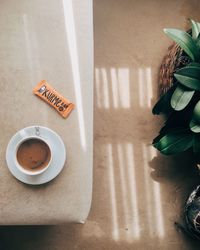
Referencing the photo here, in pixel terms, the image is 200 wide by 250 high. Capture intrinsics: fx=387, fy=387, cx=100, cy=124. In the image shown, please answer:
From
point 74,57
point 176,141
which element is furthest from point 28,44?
point 176,141

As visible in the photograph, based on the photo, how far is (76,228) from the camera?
→ 1687mm

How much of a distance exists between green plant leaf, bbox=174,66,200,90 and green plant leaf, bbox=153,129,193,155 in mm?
191

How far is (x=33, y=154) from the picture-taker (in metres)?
1.12

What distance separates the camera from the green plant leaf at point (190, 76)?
4.30 feet

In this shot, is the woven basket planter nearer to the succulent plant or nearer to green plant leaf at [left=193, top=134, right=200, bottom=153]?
the succulent plant

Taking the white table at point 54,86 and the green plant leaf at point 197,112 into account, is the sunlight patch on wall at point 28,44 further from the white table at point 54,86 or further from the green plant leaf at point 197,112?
the green plant leaf at point 197,112

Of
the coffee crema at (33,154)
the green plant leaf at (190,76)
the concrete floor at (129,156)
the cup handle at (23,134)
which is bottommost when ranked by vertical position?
the concrete floor at (129,156)

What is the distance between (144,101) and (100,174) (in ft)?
1.29

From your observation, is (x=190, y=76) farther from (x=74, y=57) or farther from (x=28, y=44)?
(x=28, y=44)

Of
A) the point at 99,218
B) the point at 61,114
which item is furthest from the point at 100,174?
the point at 61,114

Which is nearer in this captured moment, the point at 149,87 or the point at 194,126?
the point at 194,126

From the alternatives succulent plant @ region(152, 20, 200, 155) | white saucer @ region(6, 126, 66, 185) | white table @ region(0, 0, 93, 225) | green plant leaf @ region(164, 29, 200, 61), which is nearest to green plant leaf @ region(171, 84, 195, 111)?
succulent plant @ region(152, 20, 200, 155)

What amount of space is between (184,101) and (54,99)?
0.46m

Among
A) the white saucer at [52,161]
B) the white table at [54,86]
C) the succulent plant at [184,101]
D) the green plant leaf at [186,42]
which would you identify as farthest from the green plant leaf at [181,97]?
the white saucer at [52,161]
